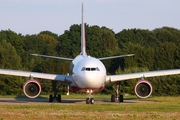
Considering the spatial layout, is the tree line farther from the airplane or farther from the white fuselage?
the white fuselage

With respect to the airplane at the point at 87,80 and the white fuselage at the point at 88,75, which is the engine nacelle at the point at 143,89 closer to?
the airplane at the point at 87,80

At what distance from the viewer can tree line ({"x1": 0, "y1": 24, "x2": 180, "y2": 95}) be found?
6650 cm

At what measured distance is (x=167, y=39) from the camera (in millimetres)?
137000

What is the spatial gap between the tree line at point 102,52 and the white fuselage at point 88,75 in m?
22.6

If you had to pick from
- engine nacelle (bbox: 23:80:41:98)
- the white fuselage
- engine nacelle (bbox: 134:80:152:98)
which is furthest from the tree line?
engine nacelle (bbox: 23:80:41:98)

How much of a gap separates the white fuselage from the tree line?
74.1 feet

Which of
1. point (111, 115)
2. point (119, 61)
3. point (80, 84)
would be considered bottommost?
point (111, 115)

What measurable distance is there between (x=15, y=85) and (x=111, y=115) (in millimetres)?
Result: 40385

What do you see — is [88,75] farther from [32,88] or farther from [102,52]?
[102,52]

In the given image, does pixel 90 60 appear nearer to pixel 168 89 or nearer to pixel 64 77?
pixel 64 77

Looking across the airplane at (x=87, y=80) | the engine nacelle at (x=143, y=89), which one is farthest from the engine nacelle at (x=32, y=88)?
the engine nacelle at (x=143, y=89)

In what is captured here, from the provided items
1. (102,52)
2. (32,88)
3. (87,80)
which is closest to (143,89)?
(87,80)

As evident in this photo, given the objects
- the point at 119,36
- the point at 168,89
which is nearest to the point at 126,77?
the point at 168,89

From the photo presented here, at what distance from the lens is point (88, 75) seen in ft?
128
